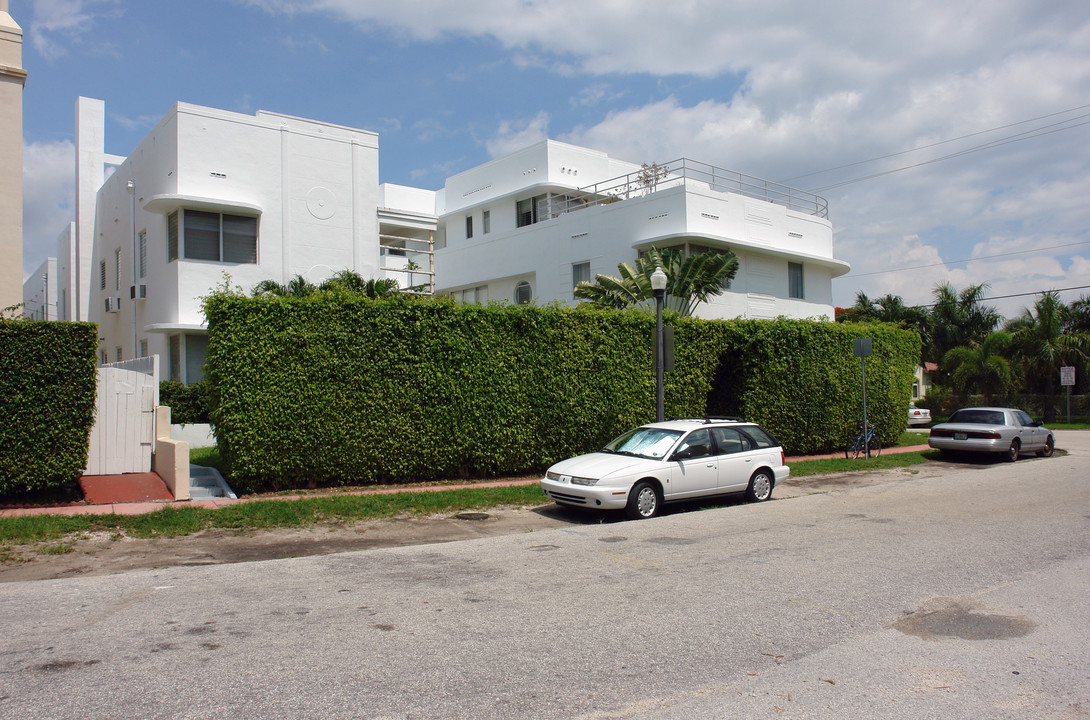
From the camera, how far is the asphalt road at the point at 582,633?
4281mm

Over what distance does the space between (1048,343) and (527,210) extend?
27.1 m

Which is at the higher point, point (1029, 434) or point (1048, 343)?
point (1048, 343)

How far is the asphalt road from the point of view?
428 cm

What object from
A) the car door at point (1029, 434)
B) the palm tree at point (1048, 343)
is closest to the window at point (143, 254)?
the car door at point (1029, 434)

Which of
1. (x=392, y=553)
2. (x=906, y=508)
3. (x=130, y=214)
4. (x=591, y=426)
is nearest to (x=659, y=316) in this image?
(x=591, y=426)

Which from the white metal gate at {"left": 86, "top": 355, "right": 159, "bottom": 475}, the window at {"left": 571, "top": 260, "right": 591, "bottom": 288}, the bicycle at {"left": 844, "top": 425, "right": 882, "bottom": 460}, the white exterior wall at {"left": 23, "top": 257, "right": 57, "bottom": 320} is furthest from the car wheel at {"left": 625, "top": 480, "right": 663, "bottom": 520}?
the white exterior wall at {"left": 23, "top": 257, "right": 57, "bottom": 320}

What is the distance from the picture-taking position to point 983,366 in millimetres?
36625

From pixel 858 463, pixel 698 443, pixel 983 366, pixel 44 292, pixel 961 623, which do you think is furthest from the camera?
pixel 44 292

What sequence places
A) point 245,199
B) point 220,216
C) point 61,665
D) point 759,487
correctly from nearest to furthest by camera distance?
point 61,665, point 759,487, point 220,216, point 245,199

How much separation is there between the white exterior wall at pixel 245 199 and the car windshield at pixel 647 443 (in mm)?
13255

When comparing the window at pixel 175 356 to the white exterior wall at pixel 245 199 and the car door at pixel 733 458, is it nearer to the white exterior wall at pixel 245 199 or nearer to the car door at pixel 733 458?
the white exterior wall at pixel 245 199

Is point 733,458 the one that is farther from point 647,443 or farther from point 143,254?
point 143,254

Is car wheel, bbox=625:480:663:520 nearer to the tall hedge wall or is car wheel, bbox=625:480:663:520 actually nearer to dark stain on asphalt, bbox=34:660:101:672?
dark stain on asphalt, bbox=34:660:101:672

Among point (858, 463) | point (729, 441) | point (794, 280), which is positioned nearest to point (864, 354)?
point (858, 463)
